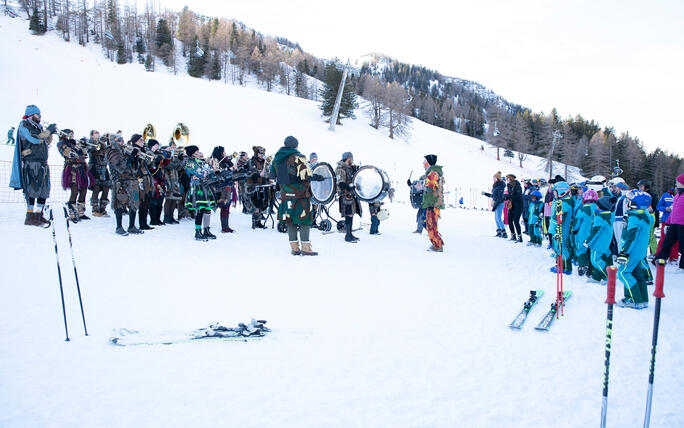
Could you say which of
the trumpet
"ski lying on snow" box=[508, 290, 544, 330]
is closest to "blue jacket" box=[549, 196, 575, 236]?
"ski lying on snow" box=[508, 290, 544, 330]

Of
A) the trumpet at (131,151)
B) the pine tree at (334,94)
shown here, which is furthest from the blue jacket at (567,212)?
the pine tree at (334,94)

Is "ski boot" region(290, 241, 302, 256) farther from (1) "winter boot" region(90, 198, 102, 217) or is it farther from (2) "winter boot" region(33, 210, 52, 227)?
(1) "winter boot" region(90, 198, 102, 217)

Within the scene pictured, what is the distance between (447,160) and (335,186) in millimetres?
39848

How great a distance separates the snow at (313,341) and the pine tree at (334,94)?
124 ft

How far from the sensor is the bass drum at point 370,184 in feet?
31.0

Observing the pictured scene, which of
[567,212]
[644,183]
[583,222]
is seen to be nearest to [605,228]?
[583,222]

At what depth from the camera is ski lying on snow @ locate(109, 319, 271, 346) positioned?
3527 mm

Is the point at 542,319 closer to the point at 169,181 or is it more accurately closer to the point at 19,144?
the point at 169,181

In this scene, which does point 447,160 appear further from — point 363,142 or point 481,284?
point 481,284

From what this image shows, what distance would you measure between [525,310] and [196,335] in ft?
12.3

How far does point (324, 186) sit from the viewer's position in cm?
916

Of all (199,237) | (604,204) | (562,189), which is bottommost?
(199,237)

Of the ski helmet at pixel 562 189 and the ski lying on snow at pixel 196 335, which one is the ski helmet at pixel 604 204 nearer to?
the ski helmet at pixel 562 189

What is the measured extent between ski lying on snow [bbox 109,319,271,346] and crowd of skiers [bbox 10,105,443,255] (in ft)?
12.0
